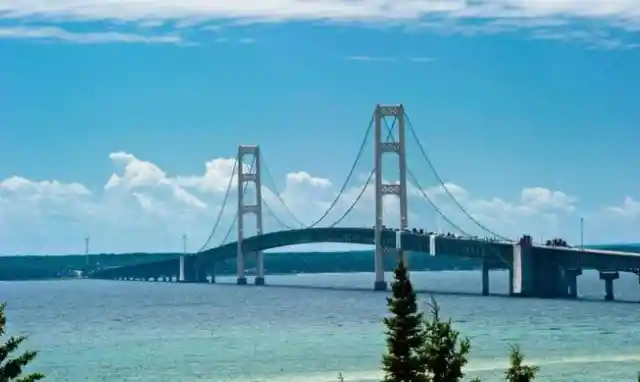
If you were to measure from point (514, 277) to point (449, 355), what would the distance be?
8761cm

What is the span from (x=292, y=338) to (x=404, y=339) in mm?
48551

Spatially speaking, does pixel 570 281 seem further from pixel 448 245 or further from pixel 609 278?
pixel 448 245

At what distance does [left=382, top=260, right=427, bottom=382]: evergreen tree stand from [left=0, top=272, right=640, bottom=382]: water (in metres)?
25.5

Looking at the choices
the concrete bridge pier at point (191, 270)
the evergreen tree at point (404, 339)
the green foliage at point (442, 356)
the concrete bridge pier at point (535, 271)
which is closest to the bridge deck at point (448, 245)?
the concrete bridge pier at point (535, 271)

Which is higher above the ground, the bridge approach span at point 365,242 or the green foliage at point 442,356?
the bridge approach span at point 365,242

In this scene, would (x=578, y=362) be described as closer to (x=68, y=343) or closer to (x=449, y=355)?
(x=68, y=343)

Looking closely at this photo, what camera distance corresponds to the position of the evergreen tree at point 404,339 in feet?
76.7

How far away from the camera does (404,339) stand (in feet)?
77.2

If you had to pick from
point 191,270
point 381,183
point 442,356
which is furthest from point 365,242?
point 442,356

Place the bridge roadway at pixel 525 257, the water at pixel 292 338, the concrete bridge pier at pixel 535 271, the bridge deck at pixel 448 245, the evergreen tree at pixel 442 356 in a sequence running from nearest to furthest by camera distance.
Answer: the evergreen tree at pixel 442 356 < the water at pixel 292 338 < the bridge deck at pixel 448 245 < the bridge roadway at pixel 525 257 < the concrete bridge pier at pixel 535 271

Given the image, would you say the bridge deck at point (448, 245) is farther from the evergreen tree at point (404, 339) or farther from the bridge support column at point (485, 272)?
the evergreen tree at point (404, 339)

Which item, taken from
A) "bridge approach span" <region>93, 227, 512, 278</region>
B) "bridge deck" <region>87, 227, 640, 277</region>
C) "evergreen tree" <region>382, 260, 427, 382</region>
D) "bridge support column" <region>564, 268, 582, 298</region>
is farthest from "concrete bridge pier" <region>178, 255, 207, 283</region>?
"evergreen tree" <region>382, 260, 427, 382</region>

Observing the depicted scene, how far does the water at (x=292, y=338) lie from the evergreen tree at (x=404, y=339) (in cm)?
2547

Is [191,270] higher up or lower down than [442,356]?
higher up
